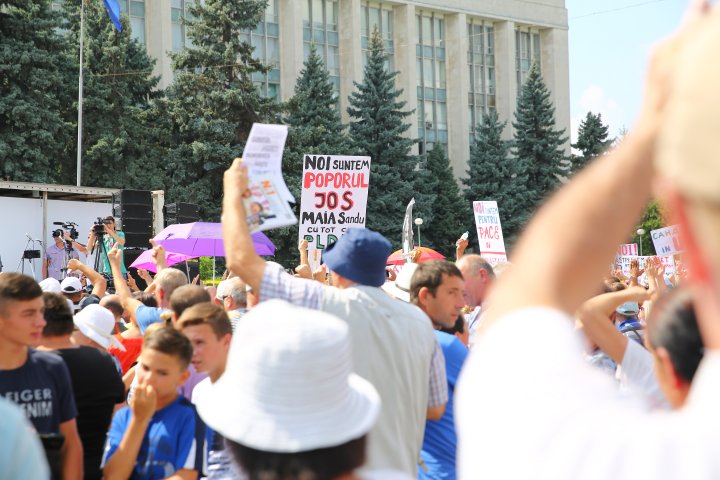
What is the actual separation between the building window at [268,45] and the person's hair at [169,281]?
47590 mm

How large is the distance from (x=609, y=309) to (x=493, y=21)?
6365cm

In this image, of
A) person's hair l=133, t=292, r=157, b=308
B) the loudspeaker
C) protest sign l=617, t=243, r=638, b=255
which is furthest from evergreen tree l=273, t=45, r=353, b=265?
person's hair l=133, t=292, r=157, b=308

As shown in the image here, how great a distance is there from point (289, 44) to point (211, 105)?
17.7 metres

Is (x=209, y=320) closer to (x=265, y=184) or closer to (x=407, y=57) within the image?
(x=265, y=184)

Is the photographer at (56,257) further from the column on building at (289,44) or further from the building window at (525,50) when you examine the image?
the building window at (525,50)

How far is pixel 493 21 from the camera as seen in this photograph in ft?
215

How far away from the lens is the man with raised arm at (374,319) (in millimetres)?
3453

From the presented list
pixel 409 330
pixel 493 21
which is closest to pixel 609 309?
pixel 409 330

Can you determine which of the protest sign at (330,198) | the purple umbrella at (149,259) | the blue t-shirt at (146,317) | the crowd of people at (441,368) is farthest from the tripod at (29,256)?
the crowd of people at (441,368)

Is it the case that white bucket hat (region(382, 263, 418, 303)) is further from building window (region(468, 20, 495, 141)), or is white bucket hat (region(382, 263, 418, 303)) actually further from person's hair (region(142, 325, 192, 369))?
building window (region(468, 20, 495, 141))

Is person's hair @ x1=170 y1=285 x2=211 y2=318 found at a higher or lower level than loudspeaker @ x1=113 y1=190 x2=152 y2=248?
lower

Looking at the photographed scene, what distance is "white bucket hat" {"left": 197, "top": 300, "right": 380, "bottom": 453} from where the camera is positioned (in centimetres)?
173

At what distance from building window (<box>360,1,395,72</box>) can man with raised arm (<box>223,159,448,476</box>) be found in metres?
57.0

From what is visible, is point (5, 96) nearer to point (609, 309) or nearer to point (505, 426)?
point (609, 309)
